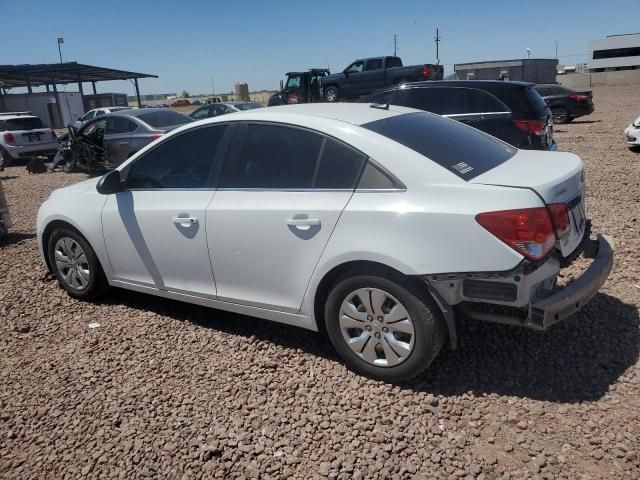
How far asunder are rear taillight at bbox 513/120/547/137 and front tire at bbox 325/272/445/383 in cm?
481

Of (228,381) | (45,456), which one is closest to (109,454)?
(45,456)

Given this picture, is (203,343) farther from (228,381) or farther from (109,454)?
(109,454)

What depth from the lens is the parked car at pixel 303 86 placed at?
23.6 metres

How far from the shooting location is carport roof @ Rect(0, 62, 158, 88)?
31.2 meters

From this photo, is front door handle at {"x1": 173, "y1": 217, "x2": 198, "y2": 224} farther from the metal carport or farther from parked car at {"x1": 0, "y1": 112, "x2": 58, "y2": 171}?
the metal carport

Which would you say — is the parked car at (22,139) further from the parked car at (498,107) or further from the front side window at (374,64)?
the front side window at (374,64)

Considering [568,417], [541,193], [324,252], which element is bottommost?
[568,417]

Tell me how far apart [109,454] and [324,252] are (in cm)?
159

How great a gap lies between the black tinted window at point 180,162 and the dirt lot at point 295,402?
114 cm

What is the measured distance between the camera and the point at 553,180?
292 cm

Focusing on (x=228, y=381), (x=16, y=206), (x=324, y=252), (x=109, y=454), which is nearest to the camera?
(x=109, y=454)

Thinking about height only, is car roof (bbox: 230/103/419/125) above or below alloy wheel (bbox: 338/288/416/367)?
above

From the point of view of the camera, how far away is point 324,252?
3.12 meters

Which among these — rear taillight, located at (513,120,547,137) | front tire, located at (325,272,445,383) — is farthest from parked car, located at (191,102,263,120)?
front tire, located at (325,272,445,383)
